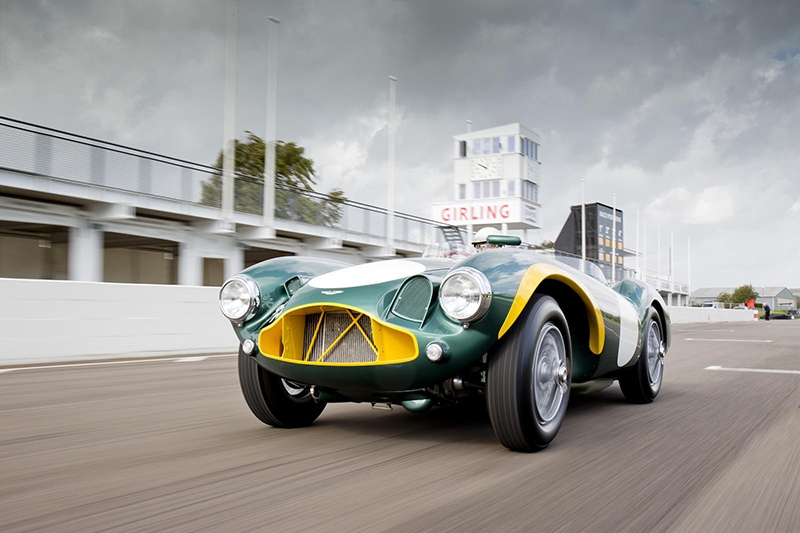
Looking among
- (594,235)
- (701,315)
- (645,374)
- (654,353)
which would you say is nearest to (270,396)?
(645,374)

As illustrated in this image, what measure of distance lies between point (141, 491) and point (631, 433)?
2798mm

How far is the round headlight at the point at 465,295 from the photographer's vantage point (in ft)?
11.0

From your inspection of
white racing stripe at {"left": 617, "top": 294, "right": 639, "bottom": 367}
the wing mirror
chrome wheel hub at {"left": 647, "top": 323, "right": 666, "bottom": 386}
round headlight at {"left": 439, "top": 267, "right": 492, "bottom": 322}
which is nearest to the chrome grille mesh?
round headlight at {"left": 439, "top": 267, "right": 492, "bottom": 322}

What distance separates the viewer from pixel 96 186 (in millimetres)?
21000

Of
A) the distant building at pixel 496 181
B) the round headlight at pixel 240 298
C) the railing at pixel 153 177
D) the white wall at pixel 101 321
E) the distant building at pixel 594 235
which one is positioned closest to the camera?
the round headlight at pixel 240 298

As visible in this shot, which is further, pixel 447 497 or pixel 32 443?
pixel 32 443

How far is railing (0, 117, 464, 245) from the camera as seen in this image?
62.5 feet

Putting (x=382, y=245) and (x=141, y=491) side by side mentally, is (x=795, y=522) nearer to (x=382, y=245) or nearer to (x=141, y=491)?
(x=141, y=491)

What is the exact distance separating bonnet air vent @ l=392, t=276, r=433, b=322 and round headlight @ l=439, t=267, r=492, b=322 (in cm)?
15

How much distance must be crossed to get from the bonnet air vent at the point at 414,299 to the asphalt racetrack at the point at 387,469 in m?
0.70

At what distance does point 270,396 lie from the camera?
4164 millimetres

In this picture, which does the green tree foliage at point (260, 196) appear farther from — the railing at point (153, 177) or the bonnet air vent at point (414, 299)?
the bonnet air vent at point (414, 299)

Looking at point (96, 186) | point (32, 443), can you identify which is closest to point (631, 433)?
point (32, 443)

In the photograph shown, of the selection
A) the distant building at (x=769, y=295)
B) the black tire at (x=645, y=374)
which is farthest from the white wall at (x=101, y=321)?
the distant building at (x=769, y=295)
